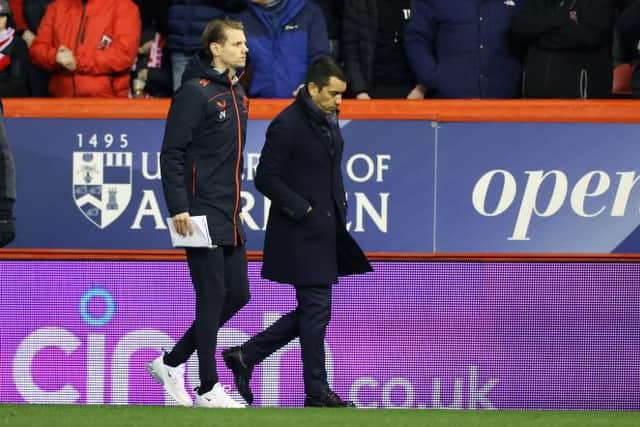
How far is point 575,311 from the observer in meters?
10.2

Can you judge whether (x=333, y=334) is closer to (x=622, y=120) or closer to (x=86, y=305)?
(x=86, y=305)

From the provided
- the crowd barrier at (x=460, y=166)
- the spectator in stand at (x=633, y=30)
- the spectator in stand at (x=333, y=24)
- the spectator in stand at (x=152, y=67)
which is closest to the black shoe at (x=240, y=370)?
the crowd barrier at (x=460, y=166)

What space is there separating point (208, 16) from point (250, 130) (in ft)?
4.24

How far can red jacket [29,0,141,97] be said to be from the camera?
36.1ft

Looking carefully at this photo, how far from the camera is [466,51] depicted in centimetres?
1092

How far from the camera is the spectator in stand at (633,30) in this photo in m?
10.6

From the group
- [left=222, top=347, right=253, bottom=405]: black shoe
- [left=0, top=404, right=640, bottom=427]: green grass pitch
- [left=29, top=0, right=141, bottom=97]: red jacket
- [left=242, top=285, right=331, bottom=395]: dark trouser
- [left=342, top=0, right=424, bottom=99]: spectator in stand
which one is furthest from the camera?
[left=342, top=0, right=424, bottom=99]: spectator in stand

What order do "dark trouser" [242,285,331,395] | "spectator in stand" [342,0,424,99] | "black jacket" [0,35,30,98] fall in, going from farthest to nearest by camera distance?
"black jacket" [0,35,30,98] < "spectator in stand" [342,0,424,99] < "dark trouser" [242,285,331,395]

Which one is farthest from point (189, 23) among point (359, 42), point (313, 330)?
point (313, 330)

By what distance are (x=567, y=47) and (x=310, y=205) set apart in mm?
2822

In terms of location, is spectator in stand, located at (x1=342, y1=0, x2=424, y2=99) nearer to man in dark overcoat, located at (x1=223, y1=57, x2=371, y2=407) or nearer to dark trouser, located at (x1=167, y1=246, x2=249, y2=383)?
man in dark overcoat, located at (x1=223, y1=57, x2=371, y2=407)

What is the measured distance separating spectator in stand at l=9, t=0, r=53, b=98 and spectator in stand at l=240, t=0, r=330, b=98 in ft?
4.89

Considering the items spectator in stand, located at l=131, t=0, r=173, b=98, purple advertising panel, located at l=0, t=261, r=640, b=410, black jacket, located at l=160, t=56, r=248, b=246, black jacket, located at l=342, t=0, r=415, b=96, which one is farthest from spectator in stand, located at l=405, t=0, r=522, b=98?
black jacket, located at l=160, t=56, r=248, b=246

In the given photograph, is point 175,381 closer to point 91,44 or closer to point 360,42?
point 91,44
